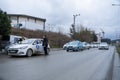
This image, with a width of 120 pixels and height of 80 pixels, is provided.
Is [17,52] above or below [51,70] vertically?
above

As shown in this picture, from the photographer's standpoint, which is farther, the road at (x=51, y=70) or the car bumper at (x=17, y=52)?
the car bumper at (x=17, y=52)

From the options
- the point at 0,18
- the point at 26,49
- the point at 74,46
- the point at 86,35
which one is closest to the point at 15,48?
the point at 26,49

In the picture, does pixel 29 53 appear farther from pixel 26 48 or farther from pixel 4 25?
pixel 4 25

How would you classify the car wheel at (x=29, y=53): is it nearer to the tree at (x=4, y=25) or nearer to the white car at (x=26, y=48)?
the white car at (x=26, y=48)

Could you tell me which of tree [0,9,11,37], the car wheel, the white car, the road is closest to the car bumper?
the white car

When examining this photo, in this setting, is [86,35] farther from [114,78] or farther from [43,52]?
[114,78]

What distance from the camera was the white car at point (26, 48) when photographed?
2302 cm

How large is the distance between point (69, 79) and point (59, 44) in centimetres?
4923

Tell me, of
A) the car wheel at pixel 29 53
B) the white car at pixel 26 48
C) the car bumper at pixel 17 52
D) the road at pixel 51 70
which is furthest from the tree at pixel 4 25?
the road at pixel 51 70

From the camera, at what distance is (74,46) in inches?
1705

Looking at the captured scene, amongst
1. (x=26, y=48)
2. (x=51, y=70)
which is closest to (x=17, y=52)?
(x=26, y=48)

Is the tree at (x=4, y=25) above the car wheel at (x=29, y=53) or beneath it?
above

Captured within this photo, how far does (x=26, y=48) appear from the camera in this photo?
23469 mm

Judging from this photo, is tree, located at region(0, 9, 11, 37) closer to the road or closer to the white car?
Result: the white car
